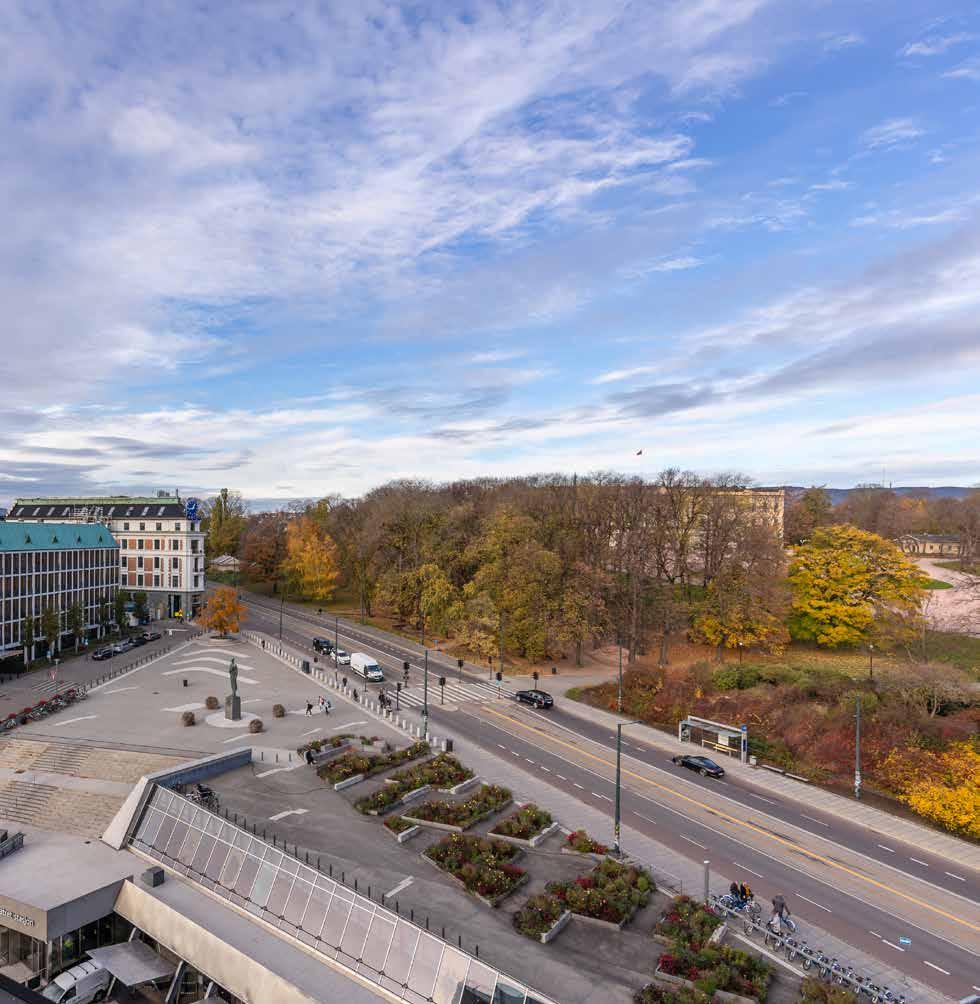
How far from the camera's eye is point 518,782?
34250 millimetres

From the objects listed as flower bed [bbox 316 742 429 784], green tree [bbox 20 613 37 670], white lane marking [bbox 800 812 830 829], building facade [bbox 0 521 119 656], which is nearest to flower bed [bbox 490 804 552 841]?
flower bed [bbox 316 742 429 784]

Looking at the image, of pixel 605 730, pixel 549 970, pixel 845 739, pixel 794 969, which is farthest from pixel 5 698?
pixel 845 739

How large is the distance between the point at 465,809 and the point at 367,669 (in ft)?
88.4

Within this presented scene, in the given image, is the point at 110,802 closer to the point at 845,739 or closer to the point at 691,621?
the point at 845,739

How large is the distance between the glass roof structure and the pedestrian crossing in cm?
2182

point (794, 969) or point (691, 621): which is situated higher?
point (691, 621)

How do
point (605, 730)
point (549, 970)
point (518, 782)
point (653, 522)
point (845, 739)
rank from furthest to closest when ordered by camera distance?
point (653, 522) → point (605, 730) → point (845, 739) → point (518, 782) → point (549, 970)

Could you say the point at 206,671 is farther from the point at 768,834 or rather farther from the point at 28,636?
the point at 768,834

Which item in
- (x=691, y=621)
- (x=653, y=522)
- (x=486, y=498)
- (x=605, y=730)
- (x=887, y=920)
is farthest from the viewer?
(x=486, y=498)

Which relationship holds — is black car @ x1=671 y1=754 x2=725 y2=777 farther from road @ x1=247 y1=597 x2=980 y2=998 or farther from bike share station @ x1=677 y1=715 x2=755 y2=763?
bike share station @ x1=677 y1=715 x2=755 y2=763

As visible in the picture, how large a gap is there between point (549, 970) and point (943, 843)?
69.7 ft

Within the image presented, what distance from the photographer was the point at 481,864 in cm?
2470

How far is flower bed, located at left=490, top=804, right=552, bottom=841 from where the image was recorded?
2761 centimetres

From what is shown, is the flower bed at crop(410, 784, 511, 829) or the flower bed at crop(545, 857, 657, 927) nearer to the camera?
the flower bed at crop(545, 857, 657, 927)
